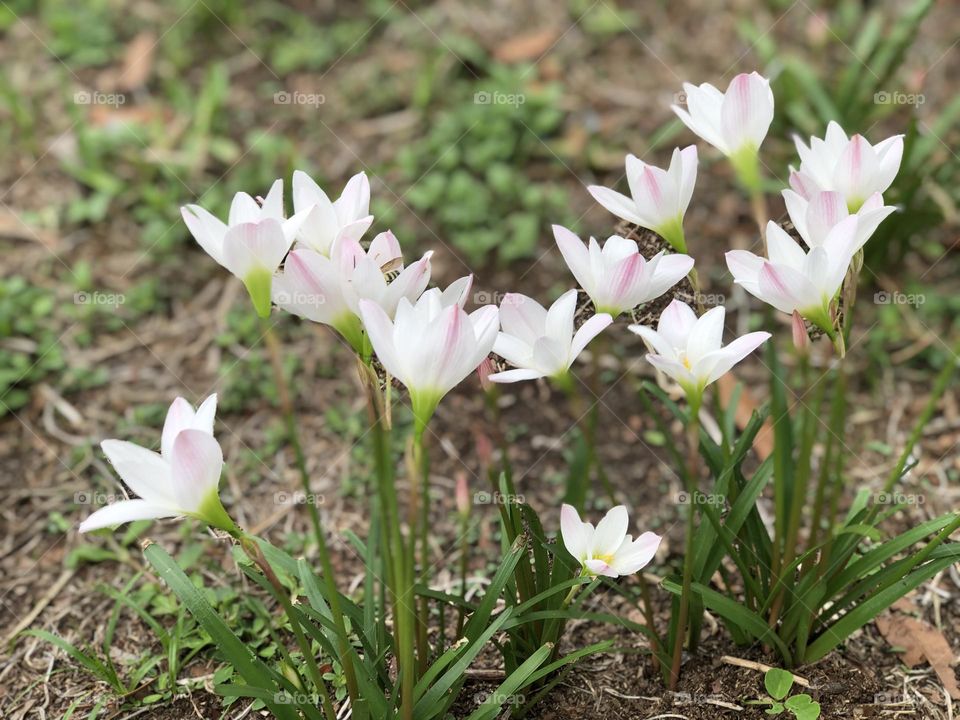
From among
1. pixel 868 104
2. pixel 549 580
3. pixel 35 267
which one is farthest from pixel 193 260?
pixel 868 104

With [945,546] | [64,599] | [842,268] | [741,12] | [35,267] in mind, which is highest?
[741,12]

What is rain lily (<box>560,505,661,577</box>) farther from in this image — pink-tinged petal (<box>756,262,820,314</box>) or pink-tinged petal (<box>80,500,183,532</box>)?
pink-tinged petal (<box>80,500,183,532</box>)

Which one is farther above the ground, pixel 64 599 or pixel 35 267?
pixel 35 267

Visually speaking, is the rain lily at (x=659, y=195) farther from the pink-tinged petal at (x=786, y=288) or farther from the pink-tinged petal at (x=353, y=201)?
the pink-tinged petal at (x=353, y=201)

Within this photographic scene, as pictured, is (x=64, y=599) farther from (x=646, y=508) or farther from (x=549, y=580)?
(x=646, y=508)

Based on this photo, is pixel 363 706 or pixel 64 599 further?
pixel 64 599

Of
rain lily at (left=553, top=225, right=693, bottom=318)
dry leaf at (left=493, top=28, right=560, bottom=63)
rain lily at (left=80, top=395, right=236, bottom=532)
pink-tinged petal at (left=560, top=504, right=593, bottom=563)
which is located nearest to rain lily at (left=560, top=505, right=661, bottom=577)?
pink-tinged petal at (left=560, top=504, right=593, bottom=563)
